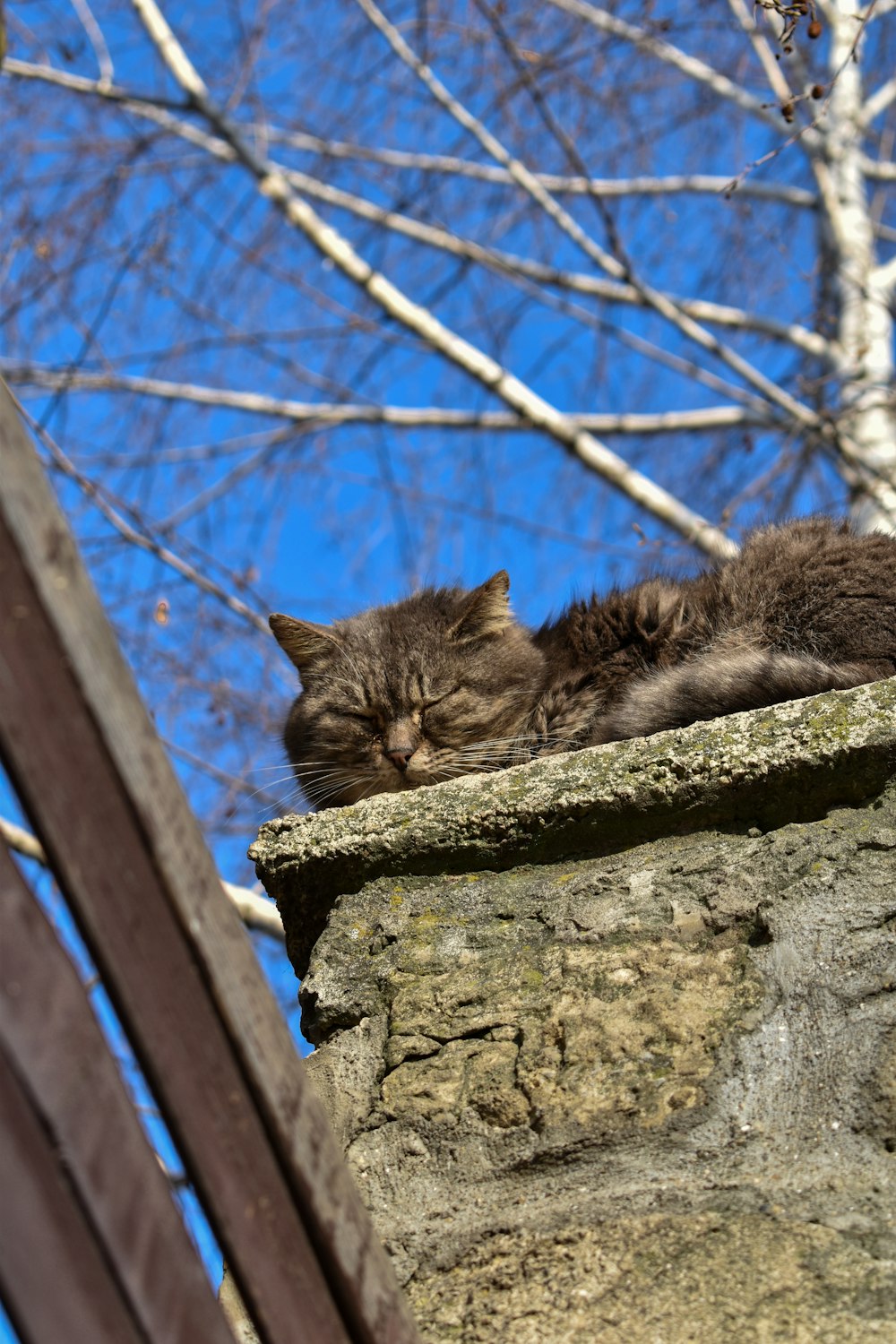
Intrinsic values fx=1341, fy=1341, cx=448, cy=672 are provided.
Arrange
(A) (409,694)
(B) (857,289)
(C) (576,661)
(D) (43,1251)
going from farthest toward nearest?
1. (B) (857,289)
2. (A) (409,694)
3. (C) (576,661)
4. (D) (43,1251)

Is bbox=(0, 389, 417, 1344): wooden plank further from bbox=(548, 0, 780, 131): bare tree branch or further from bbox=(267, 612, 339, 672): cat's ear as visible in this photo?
bbox=(548, 0, 780, 131): bare tree branch

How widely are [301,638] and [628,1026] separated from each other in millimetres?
2282

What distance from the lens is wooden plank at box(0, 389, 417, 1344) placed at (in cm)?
90

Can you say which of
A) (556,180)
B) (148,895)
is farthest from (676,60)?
(148,895)

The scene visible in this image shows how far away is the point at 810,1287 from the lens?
1.13 m

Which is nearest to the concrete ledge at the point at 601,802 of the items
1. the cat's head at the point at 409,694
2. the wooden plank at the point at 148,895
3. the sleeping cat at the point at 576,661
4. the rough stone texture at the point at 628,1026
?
the rough stone texture at the point at 628,1026

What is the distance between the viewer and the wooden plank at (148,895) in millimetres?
898

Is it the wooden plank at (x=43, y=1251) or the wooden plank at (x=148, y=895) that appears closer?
the wooden plank at (x=43, y=1251)

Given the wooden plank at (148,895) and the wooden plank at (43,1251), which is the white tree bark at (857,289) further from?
the wooden plank at (43,1251)

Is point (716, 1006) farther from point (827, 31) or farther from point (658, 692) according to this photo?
point (827, 31)

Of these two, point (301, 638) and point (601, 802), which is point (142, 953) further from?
point (301, 638)

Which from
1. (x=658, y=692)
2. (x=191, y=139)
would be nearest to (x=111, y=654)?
(x=658, y=692)

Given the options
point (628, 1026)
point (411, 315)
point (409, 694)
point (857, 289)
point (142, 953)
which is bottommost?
point (628, 1026)

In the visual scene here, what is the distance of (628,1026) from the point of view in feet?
4.75
